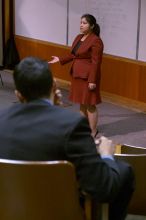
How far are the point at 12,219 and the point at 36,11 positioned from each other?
262 inches

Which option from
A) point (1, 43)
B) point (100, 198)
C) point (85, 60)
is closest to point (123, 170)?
point (100, 198)

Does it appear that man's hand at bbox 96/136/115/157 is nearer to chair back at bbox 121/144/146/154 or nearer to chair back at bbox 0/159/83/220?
chair back at bbox 0/159/83/220

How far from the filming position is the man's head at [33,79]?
2.06m

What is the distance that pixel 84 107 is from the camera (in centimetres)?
568

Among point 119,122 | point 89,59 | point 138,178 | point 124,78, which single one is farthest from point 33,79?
point 124,78

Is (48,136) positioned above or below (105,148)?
above

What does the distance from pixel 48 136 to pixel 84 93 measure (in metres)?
3.45

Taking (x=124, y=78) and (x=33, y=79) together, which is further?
(x=124, y=78)

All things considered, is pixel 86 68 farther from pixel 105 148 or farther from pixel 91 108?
pixel 105 148

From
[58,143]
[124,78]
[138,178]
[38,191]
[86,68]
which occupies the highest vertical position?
[58,143]

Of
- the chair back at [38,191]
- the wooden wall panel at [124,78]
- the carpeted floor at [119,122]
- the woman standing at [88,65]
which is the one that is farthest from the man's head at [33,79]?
the wooden wall panel at [124,78]

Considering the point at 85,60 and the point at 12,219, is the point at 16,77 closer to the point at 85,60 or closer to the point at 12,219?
the point at 12,219

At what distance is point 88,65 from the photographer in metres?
5.42

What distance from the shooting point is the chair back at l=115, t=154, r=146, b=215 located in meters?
2.48
